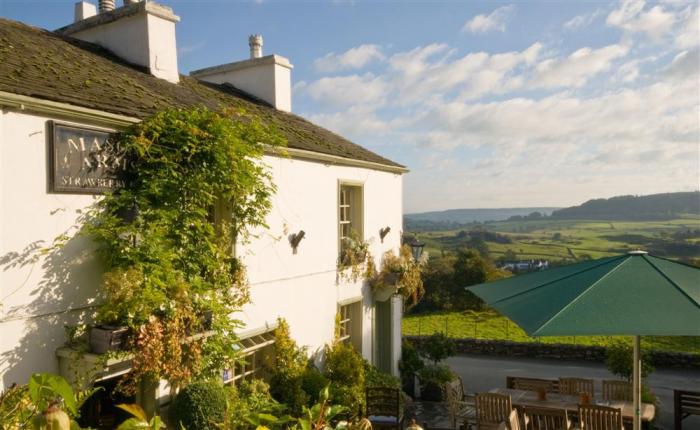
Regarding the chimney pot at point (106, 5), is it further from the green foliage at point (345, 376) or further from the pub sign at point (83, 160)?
the green foliage at point (345, 376)

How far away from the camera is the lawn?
22.7 metres

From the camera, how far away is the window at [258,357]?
8961 mm

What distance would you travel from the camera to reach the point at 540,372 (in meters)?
19.5

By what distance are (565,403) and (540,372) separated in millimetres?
10794

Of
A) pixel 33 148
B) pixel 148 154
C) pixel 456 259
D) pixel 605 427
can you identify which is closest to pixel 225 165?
pixel 148 154

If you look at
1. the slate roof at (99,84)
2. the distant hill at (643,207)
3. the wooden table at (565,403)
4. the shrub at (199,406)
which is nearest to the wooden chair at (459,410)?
the wooden table at (565,403)

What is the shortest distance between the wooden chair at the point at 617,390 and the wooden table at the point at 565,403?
40cm

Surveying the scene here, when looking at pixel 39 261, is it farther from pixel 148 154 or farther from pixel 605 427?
pixel 605 427

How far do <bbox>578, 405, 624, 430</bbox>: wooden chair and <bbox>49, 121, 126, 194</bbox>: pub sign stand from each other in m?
7.68

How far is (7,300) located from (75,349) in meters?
0.91

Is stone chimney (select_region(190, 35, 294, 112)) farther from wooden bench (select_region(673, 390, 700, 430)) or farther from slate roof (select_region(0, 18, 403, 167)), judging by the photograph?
wooden bench (select_region(673, 390, 700, 430))

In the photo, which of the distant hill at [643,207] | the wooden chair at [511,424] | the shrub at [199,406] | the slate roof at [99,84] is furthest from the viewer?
the distant hill at [643,207]

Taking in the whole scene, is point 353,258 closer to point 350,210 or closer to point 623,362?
point 350,210

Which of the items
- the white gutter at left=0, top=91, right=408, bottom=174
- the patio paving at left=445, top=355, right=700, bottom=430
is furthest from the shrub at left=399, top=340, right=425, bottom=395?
the white gutter at left=0, top=91, right=408, bottom=174
